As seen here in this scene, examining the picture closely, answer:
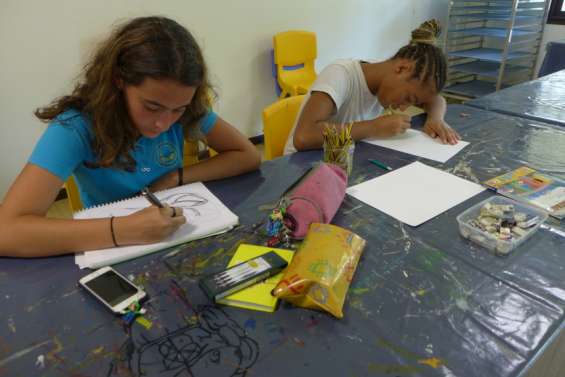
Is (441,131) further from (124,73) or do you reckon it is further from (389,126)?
(124,73)

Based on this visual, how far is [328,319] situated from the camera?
24.3 inches

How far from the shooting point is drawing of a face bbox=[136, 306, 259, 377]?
1.74ft

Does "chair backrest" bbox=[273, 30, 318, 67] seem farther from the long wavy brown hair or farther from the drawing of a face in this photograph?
the drawing of a face

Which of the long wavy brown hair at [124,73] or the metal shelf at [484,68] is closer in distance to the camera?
the long wavy brown hair at [124,73]

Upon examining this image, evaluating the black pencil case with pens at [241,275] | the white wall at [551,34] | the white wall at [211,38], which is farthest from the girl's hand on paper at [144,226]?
the white wall at [551,34]

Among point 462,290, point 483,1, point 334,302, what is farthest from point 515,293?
point 483,1

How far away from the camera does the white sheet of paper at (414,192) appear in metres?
Answer: 0.91

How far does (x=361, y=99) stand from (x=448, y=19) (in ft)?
9.93

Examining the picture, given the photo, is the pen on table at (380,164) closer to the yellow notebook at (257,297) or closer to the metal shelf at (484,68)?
the yellow notebook at (257,297)

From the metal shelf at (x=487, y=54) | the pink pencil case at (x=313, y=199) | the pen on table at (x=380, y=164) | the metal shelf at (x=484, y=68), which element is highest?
the pink pencil case at (x=313, y=199)

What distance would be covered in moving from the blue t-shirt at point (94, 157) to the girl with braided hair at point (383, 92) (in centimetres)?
36

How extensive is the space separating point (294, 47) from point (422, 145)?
1.84 metres

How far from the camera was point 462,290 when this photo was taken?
68 cm

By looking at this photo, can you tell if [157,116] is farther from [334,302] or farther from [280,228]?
[334,302]
